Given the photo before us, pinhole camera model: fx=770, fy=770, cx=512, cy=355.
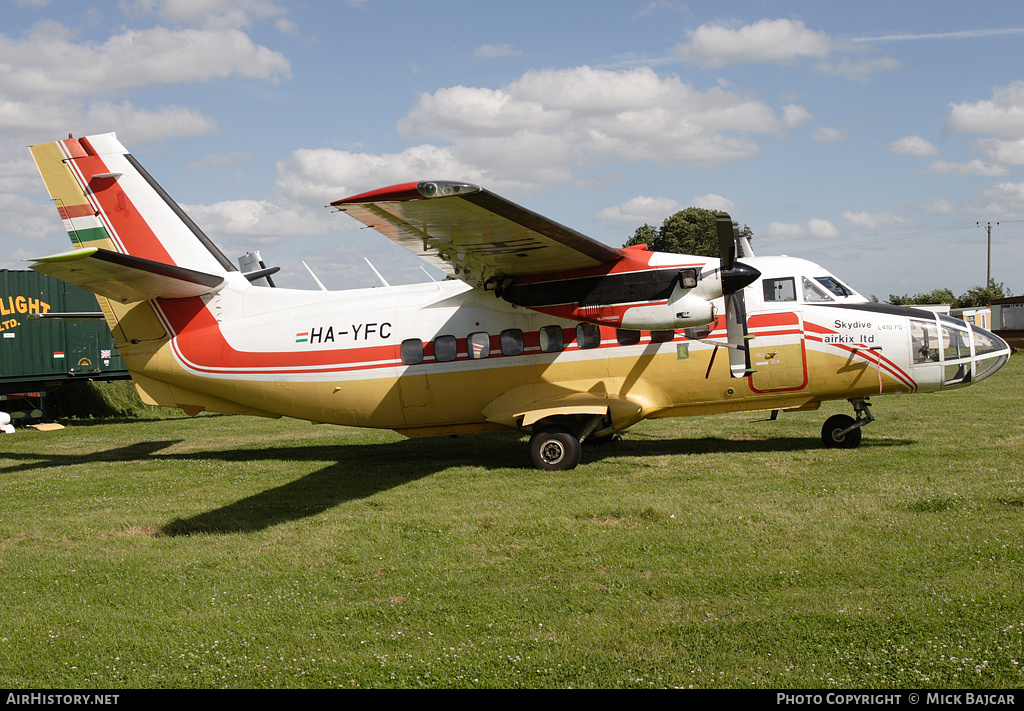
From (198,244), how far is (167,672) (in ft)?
36.9

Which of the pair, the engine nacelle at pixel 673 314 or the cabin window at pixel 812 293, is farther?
the cabin window at pixel 812 293

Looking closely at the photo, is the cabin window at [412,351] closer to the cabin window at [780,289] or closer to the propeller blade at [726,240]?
the propeller blade at [726,240]

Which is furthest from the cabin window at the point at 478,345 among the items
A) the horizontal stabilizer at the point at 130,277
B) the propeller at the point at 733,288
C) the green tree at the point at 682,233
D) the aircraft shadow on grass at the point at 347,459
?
the green tree at the point at 682,233

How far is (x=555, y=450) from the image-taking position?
1319cm

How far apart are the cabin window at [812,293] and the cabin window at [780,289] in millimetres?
199

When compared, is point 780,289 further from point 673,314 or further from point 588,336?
point 588,336

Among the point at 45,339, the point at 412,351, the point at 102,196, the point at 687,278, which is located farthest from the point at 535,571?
the point at 45,339

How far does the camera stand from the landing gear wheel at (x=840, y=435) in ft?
45.0

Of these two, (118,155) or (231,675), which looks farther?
(118,155)

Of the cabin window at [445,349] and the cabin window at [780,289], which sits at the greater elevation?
the cabin window at [780,289]

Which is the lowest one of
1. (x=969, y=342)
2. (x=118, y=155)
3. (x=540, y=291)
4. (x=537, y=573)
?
(x=537, y=573)

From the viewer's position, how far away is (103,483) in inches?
531

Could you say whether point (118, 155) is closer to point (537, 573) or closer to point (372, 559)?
point (372, 559)

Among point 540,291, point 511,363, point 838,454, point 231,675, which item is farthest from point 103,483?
point 838,454
